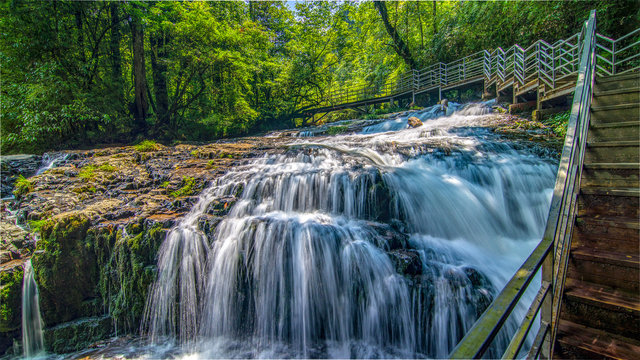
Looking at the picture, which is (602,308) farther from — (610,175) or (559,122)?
(559,122)

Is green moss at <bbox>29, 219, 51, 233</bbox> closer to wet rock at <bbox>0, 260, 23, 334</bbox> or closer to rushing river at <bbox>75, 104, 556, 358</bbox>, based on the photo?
wet rock at <bbox>0, 260, 23, 334</bbox>

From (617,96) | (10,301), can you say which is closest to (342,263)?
(617,96)

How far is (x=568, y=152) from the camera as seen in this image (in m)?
2.05

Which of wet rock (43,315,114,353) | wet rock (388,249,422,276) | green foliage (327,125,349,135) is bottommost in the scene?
wet rock (43,315,114,353)

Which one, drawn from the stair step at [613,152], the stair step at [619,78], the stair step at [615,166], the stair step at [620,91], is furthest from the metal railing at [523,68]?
the stair step at [615,166]

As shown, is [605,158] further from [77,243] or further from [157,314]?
[77,243]

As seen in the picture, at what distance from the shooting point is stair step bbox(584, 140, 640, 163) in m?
2.97

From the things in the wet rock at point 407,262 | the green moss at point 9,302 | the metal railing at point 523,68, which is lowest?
the green moss at point 9,302

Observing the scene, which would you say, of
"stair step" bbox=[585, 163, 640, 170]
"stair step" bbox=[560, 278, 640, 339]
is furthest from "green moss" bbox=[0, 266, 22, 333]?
"stair step" bbox=[585, 163, 640, 170]

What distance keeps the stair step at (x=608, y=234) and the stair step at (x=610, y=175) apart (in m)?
0.52

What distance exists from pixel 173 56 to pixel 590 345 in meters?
15.7

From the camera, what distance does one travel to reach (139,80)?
1262 centimetres

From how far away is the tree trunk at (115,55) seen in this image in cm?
1248

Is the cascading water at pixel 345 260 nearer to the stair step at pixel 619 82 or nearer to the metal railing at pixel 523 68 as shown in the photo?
the stair step at pixel 619 82
